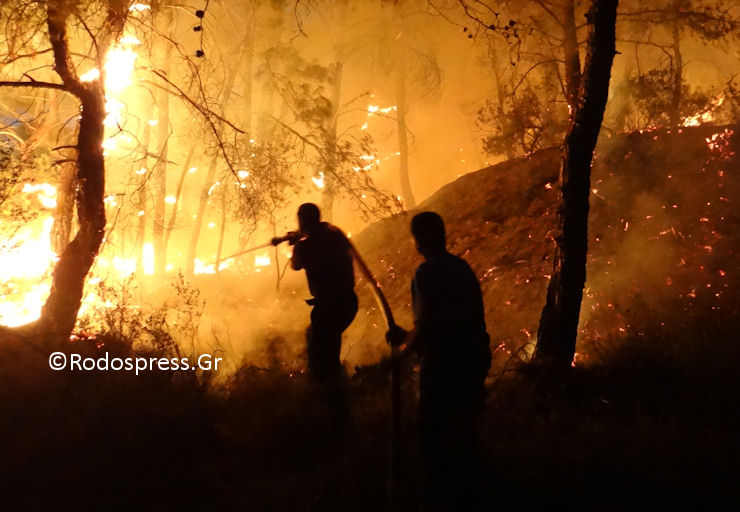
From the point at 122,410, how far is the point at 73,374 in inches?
38.0

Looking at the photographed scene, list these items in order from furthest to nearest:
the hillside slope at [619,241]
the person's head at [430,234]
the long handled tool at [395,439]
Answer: the hillside slope at [619,241] < the person's head at [430,234] < the long handled tool at [395,439]

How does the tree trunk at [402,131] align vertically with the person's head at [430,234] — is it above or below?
above

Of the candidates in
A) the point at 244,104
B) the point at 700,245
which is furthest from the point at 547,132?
the point at 244,104

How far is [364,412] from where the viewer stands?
18.7ft

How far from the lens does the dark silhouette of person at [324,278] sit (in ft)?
16.4

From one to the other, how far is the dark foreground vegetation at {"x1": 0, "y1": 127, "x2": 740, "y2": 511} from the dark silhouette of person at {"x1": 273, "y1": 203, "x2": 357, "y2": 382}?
1.71 ft

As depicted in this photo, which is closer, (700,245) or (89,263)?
(89,263)

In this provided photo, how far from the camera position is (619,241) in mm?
10016

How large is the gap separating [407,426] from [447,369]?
2016 millimetres

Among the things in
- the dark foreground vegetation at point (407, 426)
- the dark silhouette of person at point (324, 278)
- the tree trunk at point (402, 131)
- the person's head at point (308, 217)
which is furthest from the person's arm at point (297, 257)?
the tree trunk at point (402, 131)

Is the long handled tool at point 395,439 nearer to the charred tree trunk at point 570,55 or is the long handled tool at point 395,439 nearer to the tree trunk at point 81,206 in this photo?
the tree trunk at point 81,206

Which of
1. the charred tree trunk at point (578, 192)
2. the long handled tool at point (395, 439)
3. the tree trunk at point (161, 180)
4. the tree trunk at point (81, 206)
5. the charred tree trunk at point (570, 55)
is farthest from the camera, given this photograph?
the tree trunk at point (161, 180)

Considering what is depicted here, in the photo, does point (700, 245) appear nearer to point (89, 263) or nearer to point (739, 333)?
point (739, 333)

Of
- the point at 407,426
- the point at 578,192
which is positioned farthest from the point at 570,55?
the point at 407,426
